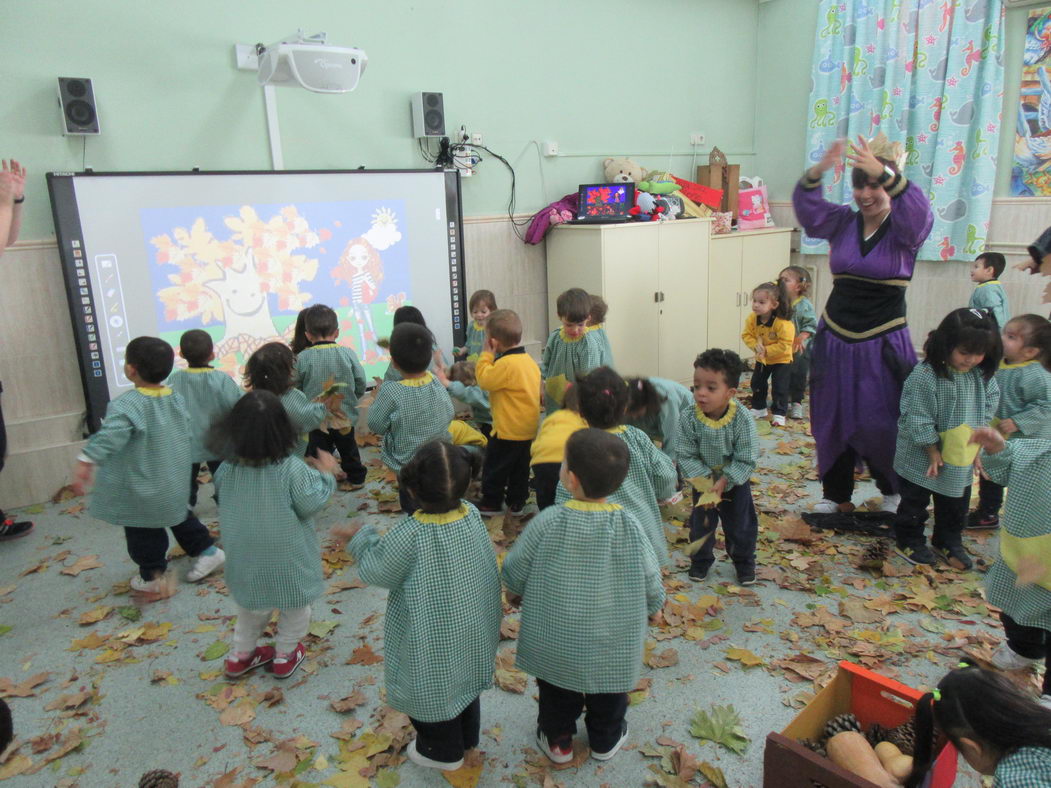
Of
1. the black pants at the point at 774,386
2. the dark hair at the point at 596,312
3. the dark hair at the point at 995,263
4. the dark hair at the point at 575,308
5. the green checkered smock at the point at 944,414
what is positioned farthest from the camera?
the black pants at the point at 774,386

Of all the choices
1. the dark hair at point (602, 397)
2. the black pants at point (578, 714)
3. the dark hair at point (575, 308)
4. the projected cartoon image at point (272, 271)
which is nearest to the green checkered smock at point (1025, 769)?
the black pants at point (578, 714)

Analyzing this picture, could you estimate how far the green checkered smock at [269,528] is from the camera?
2.34m

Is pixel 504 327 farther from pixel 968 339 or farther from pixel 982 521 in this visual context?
pixel 982 521

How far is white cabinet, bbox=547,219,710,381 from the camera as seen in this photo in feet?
18.1

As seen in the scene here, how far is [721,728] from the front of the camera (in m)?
2.22

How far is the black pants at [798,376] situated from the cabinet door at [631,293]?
3.61 ft

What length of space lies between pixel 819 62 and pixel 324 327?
17.0ft

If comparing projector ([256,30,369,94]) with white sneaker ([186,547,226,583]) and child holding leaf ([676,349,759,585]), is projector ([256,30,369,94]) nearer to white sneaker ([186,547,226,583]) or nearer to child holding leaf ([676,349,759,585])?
white sneaker ([186,547,226,583])

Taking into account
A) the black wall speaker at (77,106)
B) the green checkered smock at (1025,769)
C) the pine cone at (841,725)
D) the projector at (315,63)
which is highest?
the projector at (315,63)

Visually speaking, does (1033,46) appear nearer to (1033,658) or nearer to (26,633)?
(1033,658)

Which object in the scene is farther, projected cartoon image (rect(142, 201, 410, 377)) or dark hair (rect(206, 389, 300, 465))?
projected cartoon image (rect(142, 201, 410, 377))

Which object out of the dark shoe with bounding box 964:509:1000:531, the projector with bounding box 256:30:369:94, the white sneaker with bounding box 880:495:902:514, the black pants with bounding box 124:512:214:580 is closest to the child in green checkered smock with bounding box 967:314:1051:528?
the dark shoe with bounding box 964:509:1000:531

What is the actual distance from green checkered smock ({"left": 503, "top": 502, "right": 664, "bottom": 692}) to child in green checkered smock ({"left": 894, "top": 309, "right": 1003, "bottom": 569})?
1693mm

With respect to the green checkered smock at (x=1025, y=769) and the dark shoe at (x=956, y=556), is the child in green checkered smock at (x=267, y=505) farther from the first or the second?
the dark shoe at (x=956, y=556)
